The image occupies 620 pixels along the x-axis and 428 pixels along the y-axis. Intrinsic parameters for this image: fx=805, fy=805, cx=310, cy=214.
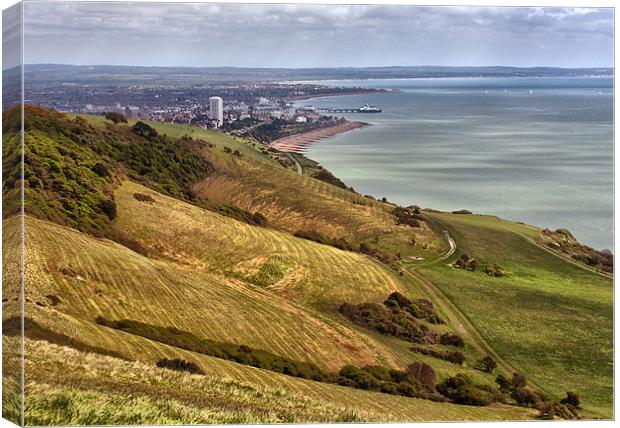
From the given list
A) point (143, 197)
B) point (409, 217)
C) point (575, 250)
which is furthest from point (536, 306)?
point (143, 197)

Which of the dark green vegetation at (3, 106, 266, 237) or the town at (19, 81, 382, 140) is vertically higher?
the town at (19, 81, 382, 140)

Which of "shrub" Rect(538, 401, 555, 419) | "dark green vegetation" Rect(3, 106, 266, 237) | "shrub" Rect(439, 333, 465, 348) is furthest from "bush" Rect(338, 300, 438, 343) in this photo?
"dark green vegetation" Rect(3, 106, 266, 237)

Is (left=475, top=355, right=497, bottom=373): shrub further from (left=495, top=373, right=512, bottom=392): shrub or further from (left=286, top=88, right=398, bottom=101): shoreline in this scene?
(left=286, top=88, right=398, bottom=101): shoreline

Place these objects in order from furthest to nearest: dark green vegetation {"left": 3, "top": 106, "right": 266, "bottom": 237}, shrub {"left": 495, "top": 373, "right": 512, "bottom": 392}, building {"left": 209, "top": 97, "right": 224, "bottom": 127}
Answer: building {"left": 209, "top": 97, "right": 224, "bottom": 127} < shrub {"left": 495, "top": 373, "right": 512, "bottom": 392} < dark green vegetation {"left": 3, "top": 106, "right": 266, "bottom": 237}

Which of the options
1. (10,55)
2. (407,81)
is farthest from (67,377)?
(407,81)

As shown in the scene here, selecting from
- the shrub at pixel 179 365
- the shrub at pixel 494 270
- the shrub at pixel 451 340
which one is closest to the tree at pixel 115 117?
the shrub at pixel 179 365

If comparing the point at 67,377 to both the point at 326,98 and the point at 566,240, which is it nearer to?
the point at 326,98

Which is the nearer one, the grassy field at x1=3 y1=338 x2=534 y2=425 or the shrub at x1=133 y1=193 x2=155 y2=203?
the grassy field at x1=3 y1=338 x2=534 y2=425
